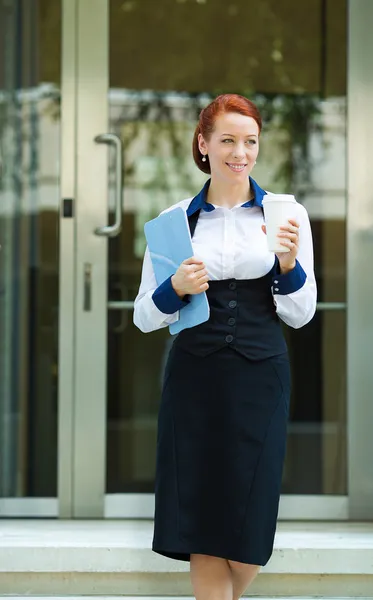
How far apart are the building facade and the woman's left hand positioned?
4.62 feet

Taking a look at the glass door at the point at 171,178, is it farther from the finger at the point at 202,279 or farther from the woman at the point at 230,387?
the finger at the point at 202,279

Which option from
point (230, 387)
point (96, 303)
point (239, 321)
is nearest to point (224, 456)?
point (230, 387)

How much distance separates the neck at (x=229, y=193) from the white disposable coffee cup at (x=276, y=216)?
315 mm

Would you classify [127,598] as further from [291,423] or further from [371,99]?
[371,99]

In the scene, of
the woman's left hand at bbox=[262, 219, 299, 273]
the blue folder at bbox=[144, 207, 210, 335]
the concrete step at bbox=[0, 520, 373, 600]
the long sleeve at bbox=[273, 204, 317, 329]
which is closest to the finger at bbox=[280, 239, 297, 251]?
the woman's left hand at bbox=[262, 219, 299, 273]

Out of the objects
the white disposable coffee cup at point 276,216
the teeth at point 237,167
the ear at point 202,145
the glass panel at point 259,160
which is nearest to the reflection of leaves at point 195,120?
the glass panel at point 259,160

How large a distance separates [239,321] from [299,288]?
17cm

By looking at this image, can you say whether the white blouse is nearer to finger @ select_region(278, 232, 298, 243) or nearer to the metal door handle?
finger @ select_region(278, 232, 298, 243)

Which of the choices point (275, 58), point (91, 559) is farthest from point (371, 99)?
point (91, 559)

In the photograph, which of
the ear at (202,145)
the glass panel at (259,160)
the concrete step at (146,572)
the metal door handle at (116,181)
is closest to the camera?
the ear at (202,145)

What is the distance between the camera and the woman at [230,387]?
103 inches

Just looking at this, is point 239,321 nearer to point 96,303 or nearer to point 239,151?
point 239,151

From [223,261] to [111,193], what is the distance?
1363 millimetres

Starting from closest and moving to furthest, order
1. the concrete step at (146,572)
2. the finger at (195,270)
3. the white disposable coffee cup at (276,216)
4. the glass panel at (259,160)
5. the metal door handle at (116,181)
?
1. the white disposable coffee cup at (276,216)
2. the finger at (195,270)
3. the concrete step at (146,572)
4. the metal door handle at (116,181)
5. the glass panel at (259,160)
